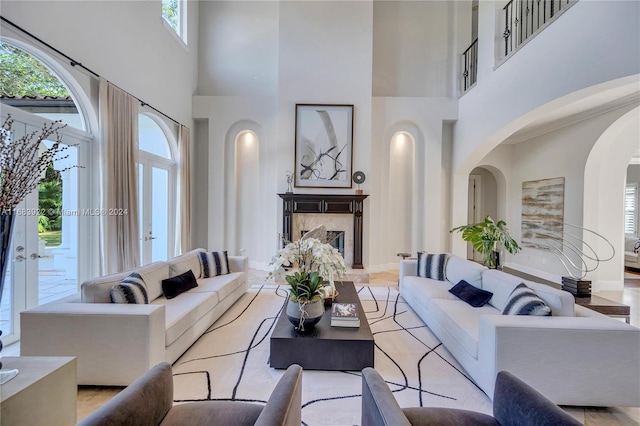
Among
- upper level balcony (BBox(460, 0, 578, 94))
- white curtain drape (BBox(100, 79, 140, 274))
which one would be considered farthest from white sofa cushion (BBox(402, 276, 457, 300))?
white curtain drape (BBox(100, 79, 140, 274))

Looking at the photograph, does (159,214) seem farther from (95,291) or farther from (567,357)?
(567,357)

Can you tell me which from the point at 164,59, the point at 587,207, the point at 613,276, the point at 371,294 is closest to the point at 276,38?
the point at 164,59

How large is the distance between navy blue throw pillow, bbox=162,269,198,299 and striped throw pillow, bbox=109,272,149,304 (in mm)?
526

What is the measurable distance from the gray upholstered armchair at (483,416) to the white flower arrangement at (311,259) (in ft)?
3.69

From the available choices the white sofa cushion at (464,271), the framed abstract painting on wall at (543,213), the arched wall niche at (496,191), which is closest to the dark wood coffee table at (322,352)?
the white sofa cushion at (464,271)

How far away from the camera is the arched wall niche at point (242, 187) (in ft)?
21.2

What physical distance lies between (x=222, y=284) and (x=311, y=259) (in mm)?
1625

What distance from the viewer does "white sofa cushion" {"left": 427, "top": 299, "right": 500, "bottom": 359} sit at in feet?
7.47

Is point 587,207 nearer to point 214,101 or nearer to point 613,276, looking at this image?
point 613,276

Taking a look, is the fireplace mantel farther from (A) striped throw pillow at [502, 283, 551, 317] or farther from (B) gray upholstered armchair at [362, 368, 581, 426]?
(B) gray upholstered armchair at [362, 368, 581, 426]

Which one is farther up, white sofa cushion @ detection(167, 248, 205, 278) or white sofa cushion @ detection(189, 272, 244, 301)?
white sofa cushion @ detection(167, 248, 205, 278)

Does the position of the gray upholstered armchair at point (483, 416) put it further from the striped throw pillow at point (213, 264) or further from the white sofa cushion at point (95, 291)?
the striped throw pillow at point (213, 264)

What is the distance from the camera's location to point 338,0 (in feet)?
19.4

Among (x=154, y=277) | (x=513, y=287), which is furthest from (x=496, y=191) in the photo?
(x=154, y=277)
